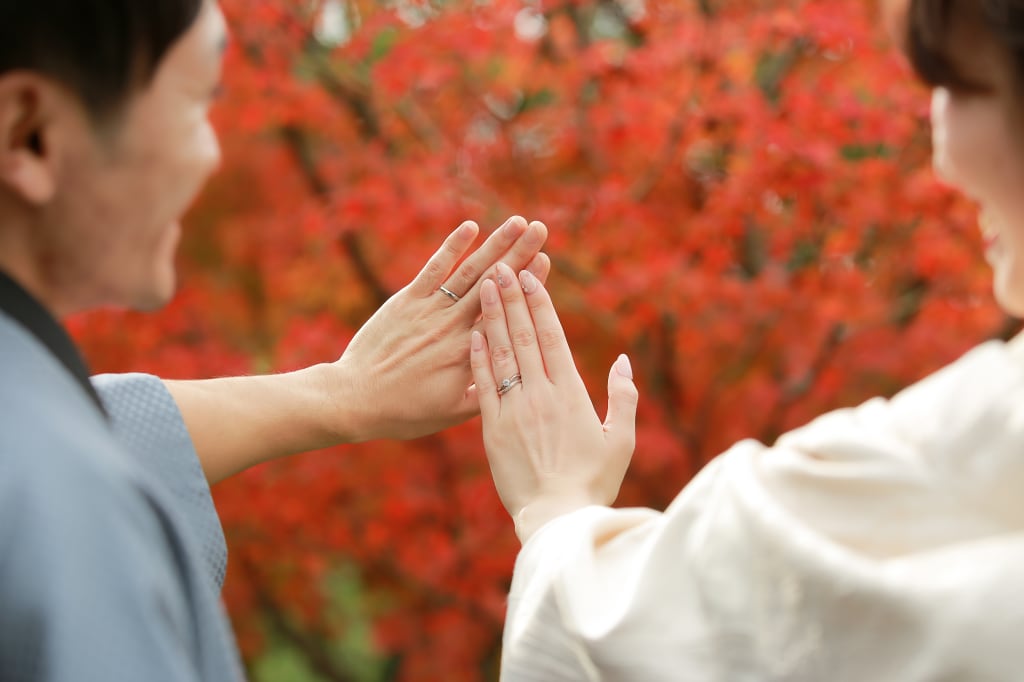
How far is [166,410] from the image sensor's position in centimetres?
156

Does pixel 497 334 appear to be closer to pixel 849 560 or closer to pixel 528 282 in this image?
pixel 528 282

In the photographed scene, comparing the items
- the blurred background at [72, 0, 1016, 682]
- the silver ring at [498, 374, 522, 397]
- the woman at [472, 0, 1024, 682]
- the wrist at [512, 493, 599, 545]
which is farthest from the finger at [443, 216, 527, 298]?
the blurred background at [72, 0, 1016, 682]

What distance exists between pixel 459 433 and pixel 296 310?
43.1 inches

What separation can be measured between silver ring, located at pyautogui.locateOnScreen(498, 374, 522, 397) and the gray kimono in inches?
32.4

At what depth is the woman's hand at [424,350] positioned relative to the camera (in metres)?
1.91

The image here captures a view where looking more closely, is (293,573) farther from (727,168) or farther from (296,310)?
(727,168)

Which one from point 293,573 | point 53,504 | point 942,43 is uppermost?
point 942,43

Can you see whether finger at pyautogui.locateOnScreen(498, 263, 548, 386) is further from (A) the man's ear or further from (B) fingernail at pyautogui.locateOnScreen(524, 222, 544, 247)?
(A) the man's ear

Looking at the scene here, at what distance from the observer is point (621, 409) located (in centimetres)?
182

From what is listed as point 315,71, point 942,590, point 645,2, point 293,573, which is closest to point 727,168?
point 645,2

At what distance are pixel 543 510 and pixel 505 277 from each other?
18.3 inches

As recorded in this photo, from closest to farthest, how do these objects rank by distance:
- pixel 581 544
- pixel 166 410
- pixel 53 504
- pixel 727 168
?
pixel 53 504, pixel 581 544, pixel 166 410, pixel 727 168

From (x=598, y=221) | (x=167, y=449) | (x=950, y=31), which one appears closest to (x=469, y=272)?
(x=167, y=449)

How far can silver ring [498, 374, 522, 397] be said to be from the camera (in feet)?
5.90
